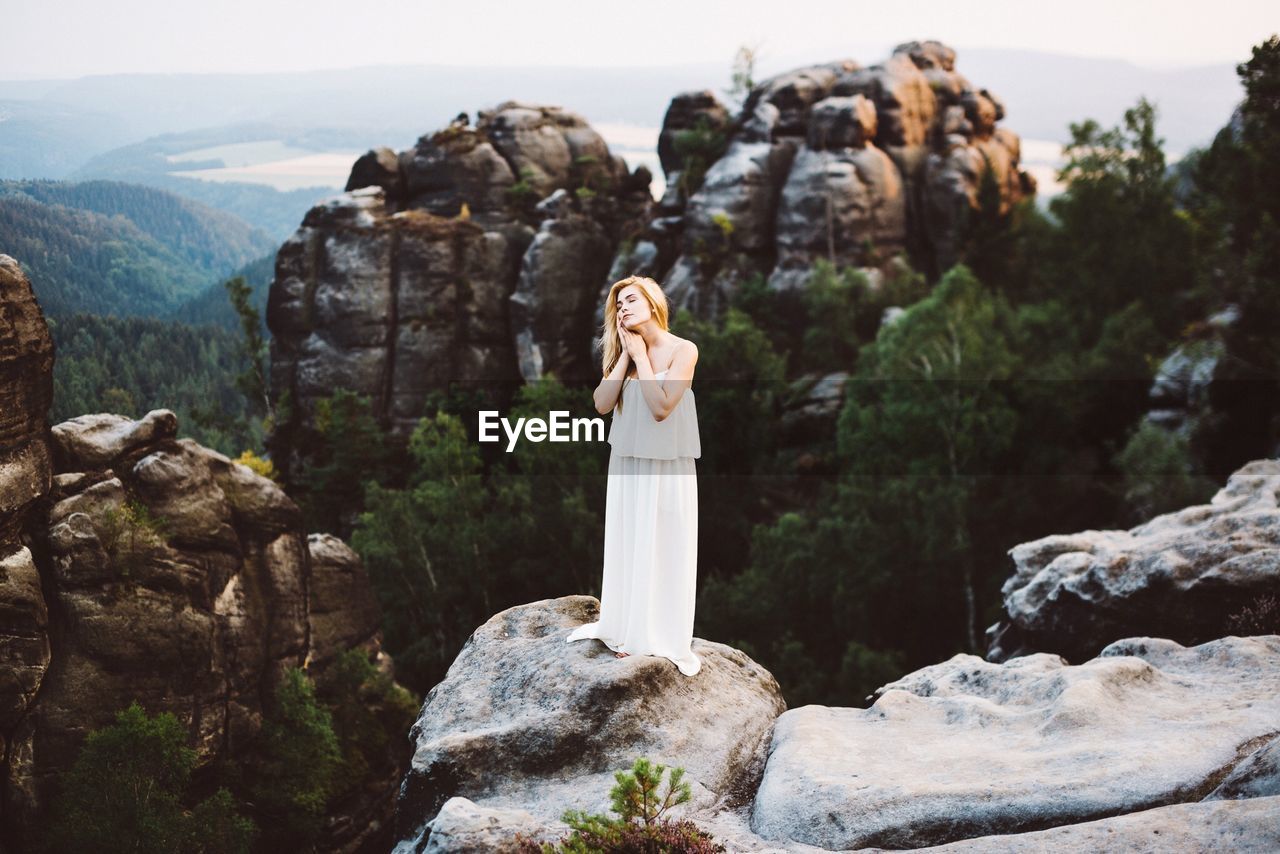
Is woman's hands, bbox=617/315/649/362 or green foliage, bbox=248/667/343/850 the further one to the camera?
green foliage, bbox=248/667/343/850

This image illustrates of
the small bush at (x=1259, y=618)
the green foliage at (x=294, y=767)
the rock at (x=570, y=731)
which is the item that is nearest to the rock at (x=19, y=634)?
the green foliage at (x=294, y=767)

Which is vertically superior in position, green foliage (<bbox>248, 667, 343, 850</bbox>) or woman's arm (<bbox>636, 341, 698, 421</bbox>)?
woman's arm (<bbox>636, 341, 698, 421</bbox>)

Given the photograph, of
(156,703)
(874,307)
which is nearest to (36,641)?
(156,703)

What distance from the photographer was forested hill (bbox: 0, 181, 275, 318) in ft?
93.9

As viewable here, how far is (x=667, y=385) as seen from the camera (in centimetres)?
763

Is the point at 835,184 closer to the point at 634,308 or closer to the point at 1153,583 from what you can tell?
the point at 1153,583

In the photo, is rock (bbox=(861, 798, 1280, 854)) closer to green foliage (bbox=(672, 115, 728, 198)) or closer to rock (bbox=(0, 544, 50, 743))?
rock (bbox=(0, 544, 50, 743))

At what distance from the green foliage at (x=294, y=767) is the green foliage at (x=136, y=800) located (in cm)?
277

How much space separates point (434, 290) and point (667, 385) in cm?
4282

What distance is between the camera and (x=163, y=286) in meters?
36.8

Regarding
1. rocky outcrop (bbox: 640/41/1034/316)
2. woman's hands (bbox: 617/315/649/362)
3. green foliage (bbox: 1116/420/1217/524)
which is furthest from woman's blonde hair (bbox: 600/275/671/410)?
rocky outcrop (bbox: 640/41/1034/316)

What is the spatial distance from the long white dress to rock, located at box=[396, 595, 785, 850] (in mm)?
263

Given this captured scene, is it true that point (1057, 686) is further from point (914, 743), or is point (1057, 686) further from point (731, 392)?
point (731, 392)

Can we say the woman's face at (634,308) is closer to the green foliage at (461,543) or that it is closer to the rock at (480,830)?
the rock at (480,830)
